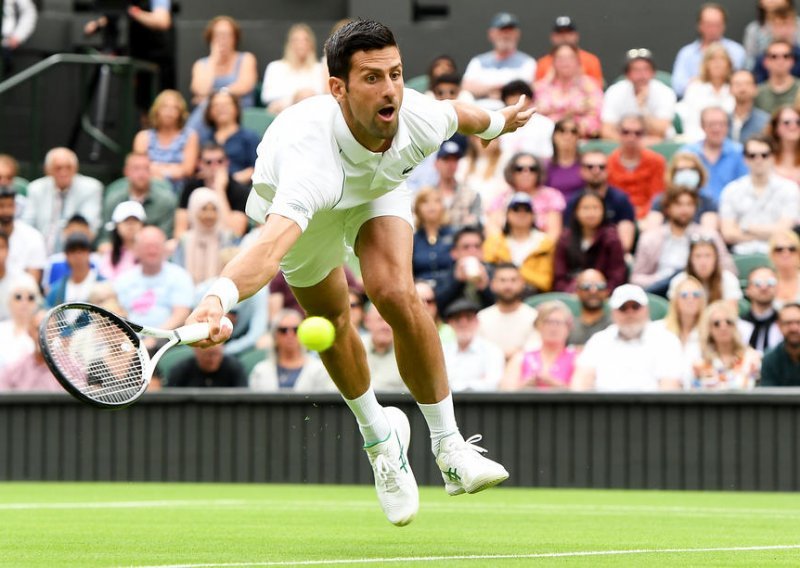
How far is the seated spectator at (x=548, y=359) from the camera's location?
11.6 m

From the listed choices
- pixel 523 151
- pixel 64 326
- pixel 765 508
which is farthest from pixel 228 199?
pixel 64 326

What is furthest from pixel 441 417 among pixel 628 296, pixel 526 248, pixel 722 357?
pixel 526 248

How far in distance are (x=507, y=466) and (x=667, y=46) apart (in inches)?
228

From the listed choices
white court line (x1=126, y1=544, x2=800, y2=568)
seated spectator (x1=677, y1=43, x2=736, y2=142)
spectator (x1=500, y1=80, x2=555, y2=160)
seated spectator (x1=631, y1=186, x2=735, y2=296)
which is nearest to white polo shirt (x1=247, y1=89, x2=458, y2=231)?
white court line (x1=126, y1=544, x2=800, y2=568)

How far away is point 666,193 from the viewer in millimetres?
12531

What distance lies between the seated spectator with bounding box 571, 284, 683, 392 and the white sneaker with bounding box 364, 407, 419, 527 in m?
4.39

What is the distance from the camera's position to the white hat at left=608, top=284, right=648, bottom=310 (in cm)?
1141

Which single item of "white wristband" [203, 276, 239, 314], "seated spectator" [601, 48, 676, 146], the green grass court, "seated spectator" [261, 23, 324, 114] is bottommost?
the green grass court

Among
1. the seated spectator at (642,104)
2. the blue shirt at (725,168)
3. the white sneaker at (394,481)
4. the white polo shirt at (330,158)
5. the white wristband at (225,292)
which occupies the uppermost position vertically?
the seated spectator at (642,104)

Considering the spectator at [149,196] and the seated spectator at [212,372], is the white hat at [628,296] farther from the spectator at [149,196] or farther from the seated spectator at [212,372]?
the spectator at [149,196]

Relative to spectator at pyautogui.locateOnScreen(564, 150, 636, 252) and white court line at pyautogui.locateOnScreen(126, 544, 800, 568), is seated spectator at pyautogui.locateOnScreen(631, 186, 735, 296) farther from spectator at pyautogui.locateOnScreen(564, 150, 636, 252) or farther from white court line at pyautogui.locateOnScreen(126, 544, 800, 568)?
white court line at pyautogui.locateOnScreen(126, 544, 800, 568)

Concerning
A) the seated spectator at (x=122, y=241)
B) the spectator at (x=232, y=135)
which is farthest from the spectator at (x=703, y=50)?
the seated spectator at (x=122, y=241)

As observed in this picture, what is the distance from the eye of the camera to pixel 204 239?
43.4 feet

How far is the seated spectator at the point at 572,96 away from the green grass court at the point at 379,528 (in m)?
4.18
